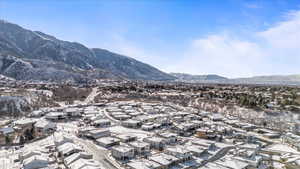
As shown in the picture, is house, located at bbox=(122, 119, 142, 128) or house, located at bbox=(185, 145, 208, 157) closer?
house, located at bbox=(185, 145, 208, 157)

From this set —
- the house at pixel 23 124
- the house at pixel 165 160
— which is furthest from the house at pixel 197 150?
the house at pixel 23 124

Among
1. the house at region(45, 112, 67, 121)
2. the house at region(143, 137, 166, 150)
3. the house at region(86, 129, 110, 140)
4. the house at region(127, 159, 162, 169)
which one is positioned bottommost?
the house at region(127, 159, 162, 169)

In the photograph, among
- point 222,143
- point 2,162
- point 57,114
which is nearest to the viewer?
point 2,162

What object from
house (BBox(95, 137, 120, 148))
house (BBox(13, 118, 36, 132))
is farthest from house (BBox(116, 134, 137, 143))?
house (BBox(13, 118, 36, 132))

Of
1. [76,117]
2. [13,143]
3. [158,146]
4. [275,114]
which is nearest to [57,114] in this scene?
[76,117]

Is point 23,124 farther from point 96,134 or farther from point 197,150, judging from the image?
point 197,150

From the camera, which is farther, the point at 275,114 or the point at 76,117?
the point at 275,114

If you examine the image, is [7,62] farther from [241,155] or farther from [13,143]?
[241,155]

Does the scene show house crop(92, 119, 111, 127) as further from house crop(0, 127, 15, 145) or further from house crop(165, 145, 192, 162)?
house crop(165, 145, 192, 162)
